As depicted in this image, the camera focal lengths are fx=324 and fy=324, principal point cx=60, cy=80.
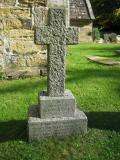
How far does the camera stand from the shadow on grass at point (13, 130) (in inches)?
174

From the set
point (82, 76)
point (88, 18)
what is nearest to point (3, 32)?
point (82, 76)

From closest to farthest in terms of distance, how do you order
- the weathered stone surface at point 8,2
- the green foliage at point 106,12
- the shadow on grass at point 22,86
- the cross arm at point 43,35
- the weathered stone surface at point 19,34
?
1. the cross arm at point 43,35
2. the shadow on grass at point 22,86
3. the weathered stone surface at point 8,2
4. the weathered stone surface at point 19,34
5. the green foliage at point 106,12

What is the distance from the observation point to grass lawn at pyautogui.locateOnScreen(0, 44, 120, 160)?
4.03 m

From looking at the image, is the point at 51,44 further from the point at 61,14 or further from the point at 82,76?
the point at 82,76

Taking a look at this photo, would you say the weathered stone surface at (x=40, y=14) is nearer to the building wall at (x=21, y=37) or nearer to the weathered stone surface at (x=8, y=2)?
the building wall at (x=21, y=37)

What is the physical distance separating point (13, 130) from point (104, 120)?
137 centimetres

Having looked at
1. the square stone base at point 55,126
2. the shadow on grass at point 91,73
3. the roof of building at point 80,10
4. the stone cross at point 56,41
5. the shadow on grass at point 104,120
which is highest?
the roof of building at point 80,10

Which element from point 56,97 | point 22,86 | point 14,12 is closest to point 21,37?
point 14,12

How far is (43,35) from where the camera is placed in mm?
4258

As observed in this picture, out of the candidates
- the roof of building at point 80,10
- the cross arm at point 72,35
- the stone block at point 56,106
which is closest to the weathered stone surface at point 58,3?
the cross arm at point 72,35

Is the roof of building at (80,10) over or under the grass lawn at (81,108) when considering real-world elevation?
over

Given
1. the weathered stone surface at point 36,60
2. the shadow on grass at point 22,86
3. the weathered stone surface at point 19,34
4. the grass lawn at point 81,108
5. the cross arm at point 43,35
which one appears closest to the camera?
the grass lawn at point 81,108

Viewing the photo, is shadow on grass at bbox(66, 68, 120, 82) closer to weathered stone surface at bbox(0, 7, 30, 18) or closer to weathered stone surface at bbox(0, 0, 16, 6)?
weathered stone surface at bbox(0, 7, 30, 18)

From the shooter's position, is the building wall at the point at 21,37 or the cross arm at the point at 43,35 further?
the building wall at the point at 21,37
